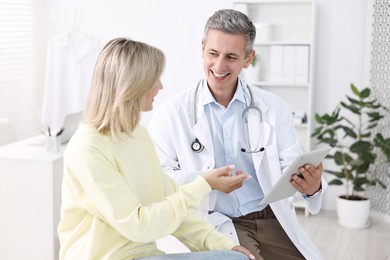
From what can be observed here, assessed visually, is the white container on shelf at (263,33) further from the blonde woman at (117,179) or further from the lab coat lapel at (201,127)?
the blonde woman at (117,179)

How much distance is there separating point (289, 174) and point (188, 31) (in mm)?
2798

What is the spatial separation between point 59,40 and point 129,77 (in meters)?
3.29

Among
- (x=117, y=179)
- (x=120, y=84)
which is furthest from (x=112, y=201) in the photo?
(x=120, y=84)

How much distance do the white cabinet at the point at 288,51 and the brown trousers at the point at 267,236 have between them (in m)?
2.08

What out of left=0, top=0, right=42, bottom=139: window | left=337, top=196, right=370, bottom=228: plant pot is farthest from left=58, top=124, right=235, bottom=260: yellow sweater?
left=0, top=0, right=42, bottom=139: window

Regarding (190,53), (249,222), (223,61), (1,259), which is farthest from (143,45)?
(190,53)

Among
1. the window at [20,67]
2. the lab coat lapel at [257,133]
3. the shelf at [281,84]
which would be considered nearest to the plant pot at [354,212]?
the shelf at [281,84]

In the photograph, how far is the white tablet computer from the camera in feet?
6.60

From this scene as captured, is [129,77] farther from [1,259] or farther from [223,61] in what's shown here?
[1,259]

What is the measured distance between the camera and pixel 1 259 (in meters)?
3.21

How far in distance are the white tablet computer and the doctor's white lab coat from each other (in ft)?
0.56

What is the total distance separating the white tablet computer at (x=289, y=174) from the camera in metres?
2.01

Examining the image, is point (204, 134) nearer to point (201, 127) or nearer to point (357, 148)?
point (201, 127)

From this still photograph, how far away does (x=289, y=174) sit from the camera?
2.06 meters
